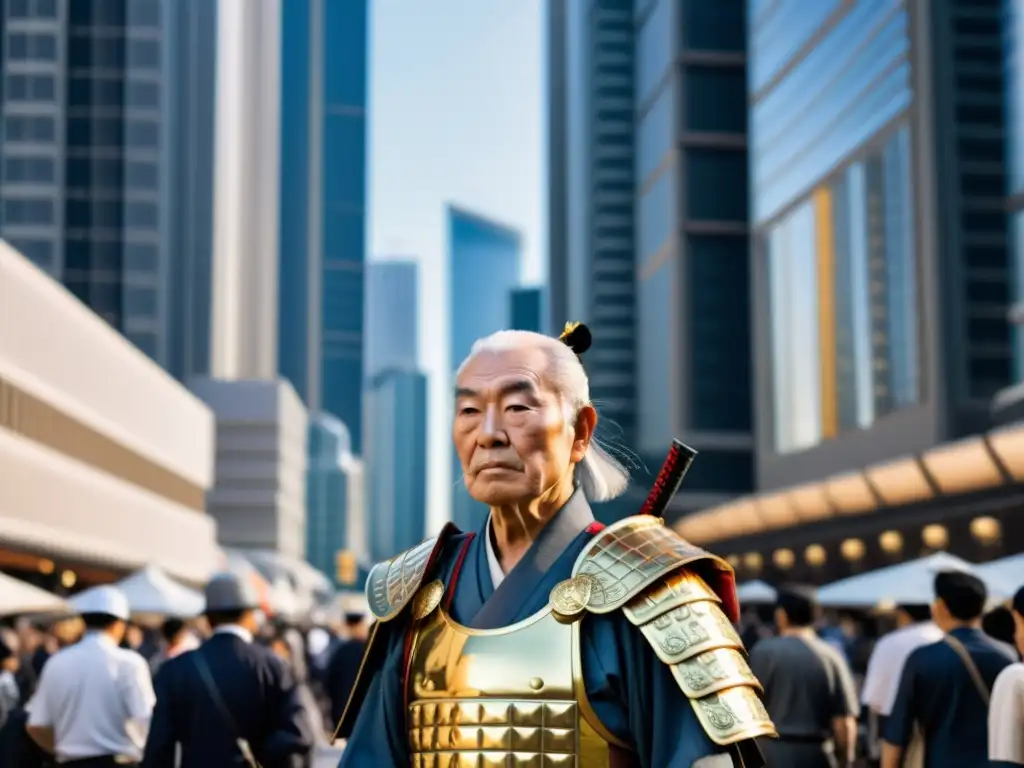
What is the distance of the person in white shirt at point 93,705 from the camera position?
875 centimetres

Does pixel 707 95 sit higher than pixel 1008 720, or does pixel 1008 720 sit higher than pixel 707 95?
pixel 707 95

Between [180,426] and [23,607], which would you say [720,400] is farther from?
[23,607]

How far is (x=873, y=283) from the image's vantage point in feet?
173

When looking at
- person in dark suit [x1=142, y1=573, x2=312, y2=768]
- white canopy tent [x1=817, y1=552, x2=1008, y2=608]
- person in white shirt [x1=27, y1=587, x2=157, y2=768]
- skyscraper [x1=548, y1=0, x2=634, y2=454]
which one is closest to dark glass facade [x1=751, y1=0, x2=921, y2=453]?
white canopy tent [x1=817, y1=552, x2=1008, y2=608]

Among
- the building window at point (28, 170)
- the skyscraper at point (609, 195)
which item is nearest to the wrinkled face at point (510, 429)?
the building window at point (28, 170)

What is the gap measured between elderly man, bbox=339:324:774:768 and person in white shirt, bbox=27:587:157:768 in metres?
5.32

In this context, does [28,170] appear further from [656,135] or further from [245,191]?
Answer: [245,191]

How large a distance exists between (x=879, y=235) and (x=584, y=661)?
5003 cm

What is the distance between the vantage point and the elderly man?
3.35 metres

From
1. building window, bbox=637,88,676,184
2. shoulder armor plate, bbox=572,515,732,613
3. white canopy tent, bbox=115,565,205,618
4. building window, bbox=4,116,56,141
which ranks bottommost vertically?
white canopy tent, bbox=115,565,205,618

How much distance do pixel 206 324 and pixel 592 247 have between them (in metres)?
30.8

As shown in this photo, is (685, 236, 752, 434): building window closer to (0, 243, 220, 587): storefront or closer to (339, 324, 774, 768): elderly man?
(0, 243, 220, 587): storefront

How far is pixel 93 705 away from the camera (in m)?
8.77

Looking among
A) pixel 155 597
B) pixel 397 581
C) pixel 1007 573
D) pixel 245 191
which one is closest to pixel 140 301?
pixel 245 191
